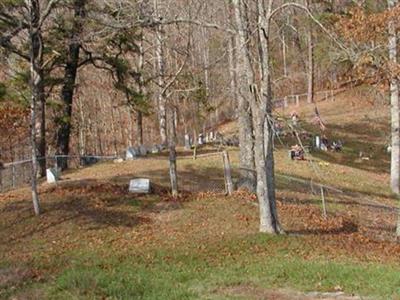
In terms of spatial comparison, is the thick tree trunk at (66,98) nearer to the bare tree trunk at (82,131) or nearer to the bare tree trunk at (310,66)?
the bare tree trunk at (82,131)

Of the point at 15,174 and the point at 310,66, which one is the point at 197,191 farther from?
the point at 310,66

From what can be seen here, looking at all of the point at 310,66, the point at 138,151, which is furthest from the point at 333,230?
the point at 310,66

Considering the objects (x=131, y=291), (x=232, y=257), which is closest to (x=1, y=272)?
(x=131, y=291)

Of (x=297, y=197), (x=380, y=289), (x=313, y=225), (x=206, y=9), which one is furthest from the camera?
(x=297, y=197)

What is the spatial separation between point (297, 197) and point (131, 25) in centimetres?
893

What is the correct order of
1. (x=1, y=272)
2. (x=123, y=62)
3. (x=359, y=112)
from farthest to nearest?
(x=359, y=112), (x=123, y=62), (x=1, y=272)

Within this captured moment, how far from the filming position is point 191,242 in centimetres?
1442

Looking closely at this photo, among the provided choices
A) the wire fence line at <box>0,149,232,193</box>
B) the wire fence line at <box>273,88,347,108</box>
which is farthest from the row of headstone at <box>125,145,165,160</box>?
the wire fence line at <box>273,88,347,108</box>

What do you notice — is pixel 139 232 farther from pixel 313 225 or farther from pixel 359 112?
pixel 359 112

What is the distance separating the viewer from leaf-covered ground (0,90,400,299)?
10227 millimetres

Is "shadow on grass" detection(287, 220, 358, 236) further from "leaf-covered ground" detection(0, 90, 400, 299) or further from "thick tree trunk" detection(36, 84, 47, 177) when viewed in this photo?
"thick tree trunk" detection(36, 84, 47, 177)

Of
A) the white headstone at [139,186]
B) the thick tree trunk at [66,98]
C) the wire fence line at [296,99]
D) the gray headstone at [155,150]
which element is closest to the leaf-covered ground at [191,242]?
the white headstone at [139,186]

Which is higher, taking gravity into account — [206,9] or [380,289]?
[206,9]

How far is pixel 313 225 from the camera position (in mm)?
17000
